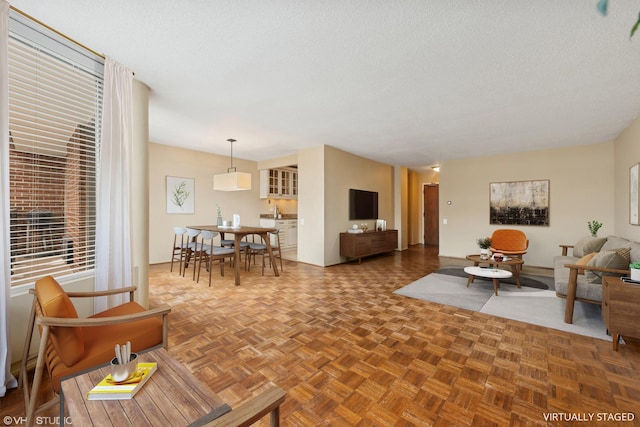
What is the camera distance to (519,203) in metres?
5.97

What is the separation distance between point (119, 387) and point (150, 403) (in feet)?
0.54

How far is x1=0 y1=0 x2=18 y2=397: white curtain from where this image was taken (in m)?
1.73

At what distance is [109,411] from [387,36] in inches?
108

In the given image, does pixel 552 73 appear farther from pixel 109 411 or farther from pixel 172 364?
pixel 109 411

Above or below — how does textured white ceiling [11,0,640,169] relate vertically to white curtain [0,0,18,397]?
above

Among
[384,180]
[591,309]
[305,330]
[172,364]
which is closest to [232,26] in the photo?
[172,364]

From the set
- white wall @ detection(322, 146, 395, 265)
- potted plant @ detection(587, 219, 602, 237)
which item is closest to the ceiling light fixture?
→ white wall @ detection(322, 146, 395, 265)

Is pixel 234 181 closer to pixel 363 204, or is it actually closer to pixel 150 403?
pixel 363 204

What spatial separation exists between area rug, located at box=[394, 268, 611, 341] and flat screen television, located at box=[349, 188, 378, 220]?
2.33 m

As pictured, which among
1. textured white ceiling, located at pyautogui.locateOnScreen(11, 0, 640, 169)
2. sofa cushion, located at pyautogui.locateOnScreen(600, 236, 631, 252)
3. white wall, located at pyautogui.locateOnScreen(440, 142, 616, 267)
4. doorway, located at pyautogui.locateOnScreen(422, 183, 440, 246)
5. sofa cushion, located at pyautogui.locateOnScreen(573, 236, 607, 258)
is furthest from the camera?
doorway, located at pyautogui.locateOnScreen(422, 183, 440, 246)

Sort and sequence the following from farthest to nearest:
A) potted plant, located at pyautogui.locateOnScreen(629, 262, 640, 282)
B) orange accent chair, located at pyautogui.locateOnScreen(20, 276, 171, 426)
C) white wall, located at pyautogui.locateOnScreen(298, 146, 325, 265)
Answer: white wall, located at pyautogui.locateOnScreen(298, 146, 325, 265)
potted plant, located at pyautogui.locateOnScreen(629, 262, 640, 282)
orange accent chair, located at pyautogui.locateOnScreen(20, 276, 171, 426)

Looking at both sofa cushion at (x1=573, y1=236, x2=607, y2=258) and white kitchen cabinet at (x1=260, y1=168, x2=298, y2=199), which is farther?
white kitchen cabinet at (x1=260, y1=168, x2=298, y2=199)

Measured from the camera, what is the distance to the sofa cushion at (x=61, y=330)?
138cm

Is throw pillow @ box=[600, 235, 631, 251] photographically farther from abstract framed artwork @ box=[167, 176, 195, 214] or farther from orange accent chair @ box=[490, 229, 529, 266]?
abstract framed artwork @ box=[167, 176, 195, 214]
